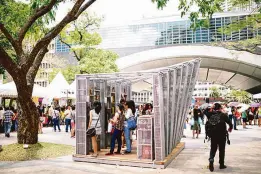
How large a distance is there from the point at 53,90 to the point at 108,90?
11.3m

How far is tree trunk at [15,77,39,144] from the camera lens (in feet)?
32.5

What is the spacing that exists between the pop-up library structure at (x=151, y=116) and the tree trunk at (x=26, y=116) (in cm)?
232

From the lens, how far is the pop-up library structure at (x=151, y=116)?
7.57 metres

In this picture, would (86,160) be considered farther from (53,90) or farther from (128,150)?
(53,90)

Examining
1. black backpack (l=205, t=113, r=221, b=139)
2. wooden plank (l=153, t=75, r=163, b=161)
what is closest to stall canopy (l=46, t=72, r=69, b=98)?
wooden plank (l=153, t=75, r=163, b=161)

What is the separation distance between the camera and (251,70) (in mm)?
29000

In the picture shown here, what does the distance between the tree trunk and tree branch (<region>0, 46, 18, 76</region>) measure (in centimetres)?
45

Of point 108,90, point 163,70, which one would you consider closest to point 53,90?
point 108,90

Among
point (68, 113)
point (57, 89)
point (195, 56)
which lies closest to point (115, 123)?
point (68, 113)

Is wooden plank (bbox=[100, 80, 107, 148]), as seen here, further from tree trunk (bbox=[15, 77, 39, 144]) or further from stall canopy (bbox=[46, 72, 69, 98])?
stall canopy (bbox=[46, 72, 69, 98])

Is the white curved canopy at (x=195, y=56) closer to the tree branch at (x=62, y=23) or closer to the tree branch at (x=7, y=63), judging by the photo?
the tree branch at (x=62, y=23)

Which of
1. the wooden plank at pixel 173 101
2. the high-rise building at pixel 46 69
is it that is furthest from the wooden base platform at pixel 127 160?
the high-rise building at pixel 46 69

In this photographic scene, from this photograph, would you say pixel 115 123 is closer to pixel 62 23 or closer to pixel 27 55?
pixel 62 23

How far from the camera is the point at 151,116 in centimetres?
776
